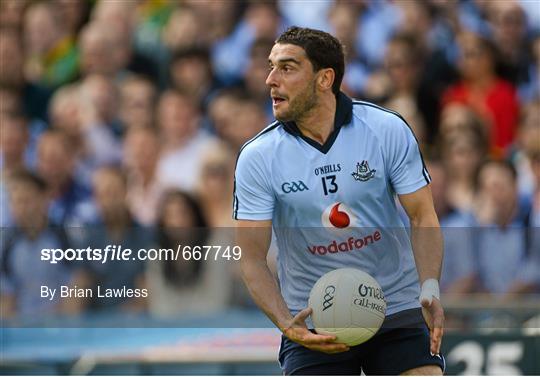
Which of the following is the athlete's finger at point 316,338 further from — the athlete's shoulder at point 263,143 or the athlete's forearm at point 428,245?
the athlete's shoulder at point 263,143

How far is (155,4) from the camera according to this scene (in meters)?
11.4

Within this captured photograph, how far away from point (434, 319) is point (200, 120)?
5770 millimetres

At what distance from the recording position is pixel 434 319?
17.1 ft

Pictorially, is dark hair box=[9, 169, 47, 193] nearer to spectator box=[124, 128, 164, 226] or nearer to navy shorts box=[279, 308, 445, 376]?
spectator box=[124, 128, 164, 226]

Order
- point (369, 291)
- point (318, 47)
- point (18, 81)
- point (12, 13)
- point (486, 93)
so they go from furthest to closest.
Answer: point (12, 13), point (18, 81), point (486, 93), point (318, 47), point (369, 291)

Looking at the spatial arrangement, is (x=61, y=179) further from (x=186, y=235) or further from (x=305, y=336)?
(x=305, y=336)

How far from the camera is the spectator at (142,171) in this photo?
33.9ft

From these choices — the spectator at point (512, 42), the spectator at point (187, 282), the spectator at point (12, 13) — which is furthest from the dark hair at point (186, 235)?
the spectator at point (512, 42)

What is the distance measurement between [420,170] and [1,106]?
651 cm

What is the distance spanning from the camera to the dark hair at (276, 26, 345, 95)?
5434 mm

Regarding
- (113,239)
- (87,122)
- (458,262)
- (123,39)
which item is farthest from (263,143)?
(123,39)

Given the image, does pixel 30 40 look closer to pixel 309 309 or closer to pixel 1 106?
pixel 1 106

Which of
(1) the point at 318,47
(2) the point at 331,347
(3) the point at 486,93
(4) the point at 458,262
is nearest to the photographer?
(2) the point at 331,347

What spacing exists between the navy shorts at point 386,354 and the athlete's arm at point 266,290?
228 millimetres
